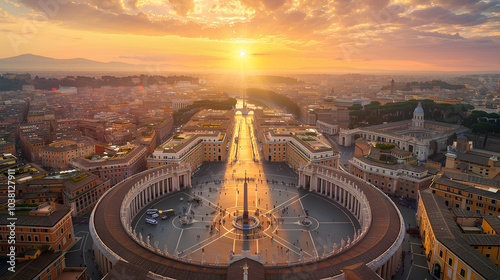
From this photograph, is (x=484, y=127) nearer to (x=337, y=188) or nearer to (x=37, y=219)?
(x=337, y=188)

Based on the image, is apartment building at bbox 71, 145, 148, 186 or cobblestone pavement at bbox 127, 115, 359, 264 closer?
cobblestone pavement at bbox 127, 115, 359, 264

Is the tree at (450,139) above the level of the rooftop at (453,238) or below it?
above

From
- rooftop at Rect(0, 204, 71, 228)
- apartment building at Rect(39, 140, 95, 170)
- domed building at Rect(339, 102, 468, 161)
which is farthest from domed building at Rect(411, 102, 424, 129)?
rooftop at Rect(0, 204, 71, 228)

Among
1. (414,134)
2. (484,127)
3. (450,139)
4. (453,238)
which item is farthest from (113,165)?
(484,127)

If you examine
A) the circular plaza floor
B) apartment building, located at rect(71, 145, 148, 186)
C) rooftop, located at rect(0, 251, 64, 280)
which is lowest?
the circular plaza floor

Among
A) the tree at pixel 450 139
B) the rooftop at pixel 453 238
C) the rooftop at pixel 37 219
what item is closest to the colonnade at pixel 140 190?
the rooftop at pixel 37 219

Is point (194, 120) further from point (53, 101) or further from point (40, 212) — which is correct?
point (53, 101)

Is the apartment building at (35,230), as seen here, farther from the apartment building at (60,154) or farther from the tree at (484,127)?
the tree at (484,127)

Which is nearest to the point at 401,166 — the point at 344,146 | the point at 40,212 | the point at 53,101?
the point at 344,146

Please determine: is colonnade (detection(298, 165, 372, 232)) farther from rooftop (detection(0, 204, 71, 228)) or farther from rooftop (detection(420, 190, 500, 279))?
rooftop (detection(0, 204, 71, 228))
